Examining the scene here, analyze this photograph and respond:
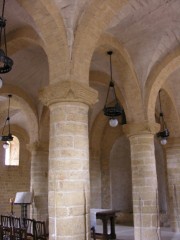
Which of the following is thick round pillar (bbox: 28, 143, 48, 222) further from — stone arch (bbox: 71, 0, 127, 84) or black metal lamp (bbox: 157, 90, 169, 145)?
stone arch (bbox: 71, 0, 127, 84)

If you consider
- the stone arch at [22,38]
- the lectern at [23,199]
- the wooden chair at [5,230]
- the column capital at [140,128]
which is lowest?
the wooden chair at [5,230]

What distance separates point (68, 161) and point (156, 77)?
15.8ft

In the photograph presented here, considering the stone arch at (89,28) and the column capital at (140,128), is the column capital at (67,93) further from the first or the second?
the column capital at (140,128)

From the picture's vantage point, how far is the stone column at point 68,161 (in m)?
4.95

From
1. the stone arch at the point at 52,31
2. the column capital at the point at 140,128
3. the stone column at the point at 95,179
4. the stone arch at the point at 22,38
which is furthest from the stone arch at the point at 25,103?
the stone arch at the point at 52,31

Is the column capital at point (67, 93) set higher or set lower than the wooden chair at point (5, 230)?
higher

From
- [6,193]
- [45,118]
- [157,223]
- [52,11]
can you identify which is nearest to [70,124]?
[52,11]

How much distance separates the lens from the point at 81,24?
5.86 meters

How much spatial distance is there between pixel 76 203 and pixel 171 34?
5.61 m

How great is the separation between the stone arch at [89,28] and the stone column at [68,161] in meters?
0.53

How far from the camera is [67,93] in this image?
17.6ft

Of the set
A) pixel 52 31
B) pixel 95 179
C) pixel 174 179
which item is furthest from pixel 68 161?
pixel 95 179

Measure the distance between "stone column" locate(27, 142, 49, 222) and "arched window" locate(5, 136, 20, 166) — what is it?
575 centimetres

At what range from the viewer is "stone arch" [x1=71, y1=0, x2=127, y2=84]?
227 inches
